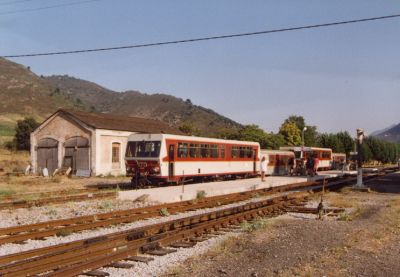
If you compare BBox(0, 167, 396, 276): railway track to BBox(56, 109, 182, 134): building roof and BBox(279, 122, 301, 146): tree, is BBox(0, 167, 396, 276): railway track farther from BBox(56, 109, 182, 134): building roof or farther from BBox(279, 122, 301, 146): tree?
BBox(279, 122, 301, 146): tree

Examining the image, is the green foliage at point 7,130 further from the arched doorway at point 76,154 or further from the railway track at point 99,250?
the railway track at point 99,250

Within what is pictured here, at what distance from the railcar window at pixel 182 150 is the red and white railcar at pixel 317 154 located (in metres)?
21.2

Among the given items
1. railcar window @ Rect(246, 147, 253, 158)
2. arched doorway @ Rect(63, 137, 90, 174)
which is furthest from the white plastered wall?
railcar window @ Rect(246, 147, 253, 158)

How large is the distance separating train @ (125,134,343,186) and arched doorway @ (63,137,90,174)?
1187cm

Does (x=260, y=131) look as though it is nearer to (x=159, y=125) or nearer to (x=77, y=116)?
(x=159, y=125)

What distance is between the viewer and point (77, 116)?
38.1 metres

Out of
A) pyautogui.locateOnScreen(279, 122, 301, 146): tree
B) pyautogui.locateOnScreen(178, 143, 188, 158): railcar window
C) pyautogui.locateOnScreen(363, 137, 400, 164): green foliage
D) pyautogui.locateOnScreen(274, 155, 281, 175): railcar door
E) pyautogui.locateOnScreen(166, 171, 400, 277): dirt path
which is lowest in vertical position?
pyautogui.locateOnScreen(166, 171, 400, 277): dirt path

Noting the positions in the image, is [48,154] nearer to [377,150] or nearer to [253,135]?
[253,135]

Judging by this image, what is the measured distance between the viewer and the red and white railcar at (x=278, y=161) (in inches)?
1556

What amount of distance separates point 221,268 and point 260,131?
224 feet

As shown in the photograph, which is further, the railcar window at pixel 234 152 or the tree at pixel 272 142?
the tree at pixel 272 142


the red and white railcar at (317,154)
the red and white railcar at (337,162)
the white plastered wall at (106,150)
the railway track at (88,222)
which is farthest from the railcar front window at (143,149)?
the red and white railcar at (337,162)

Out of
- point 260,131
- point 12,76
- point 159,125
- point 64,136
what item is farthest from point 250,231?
point 12,76

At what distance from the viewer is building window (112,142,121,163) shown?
3812 cm
